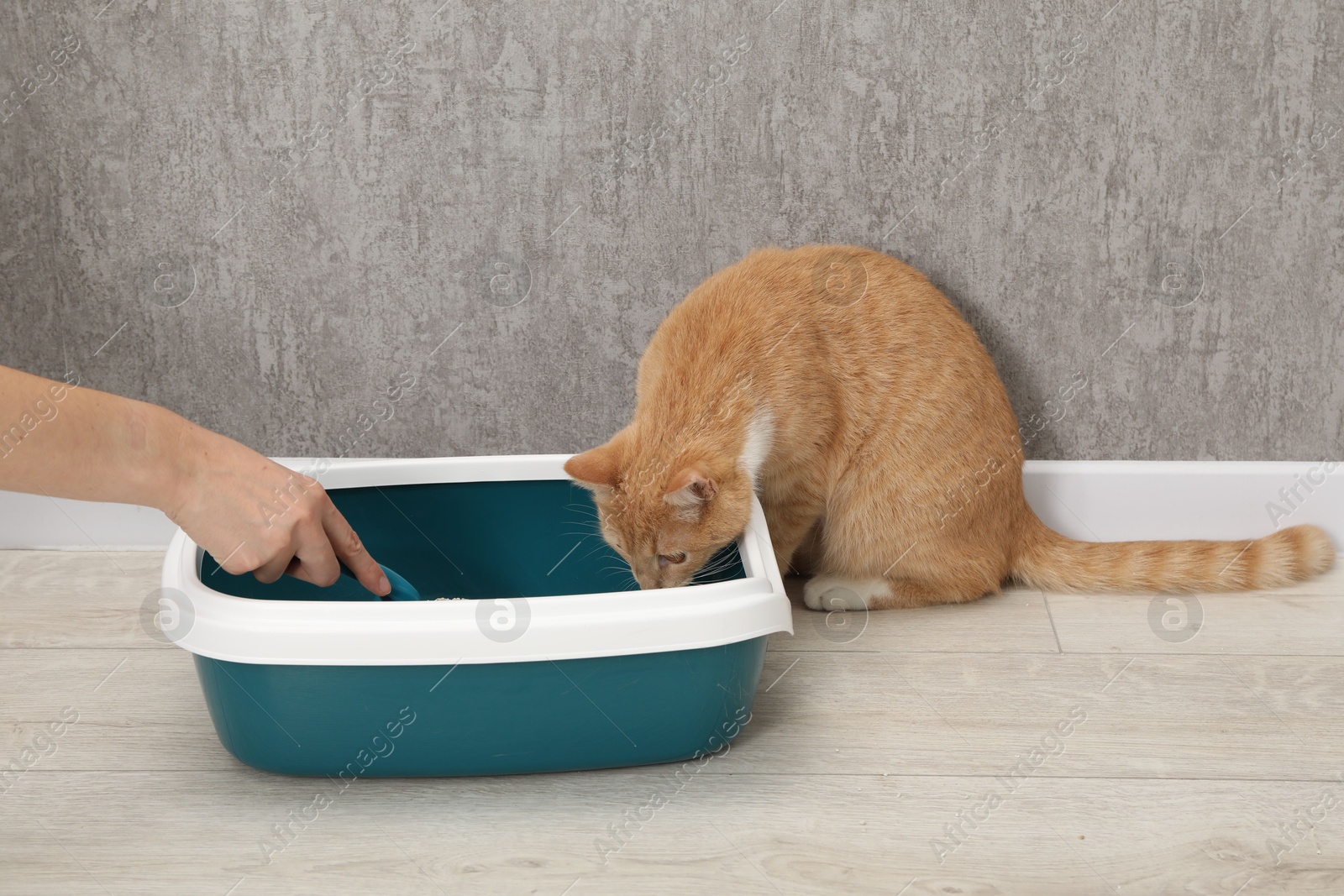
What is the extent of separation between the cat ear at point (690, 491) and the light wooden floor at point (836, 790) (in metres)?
0.29

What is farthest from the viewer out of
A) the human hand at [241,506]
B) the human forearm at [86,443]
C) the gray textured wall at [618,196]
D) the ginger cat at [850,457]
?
the gray textured wall at [618,196]

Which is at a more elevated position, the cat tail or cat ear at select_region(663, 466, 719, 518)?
cat ear at select_region(663, 466, 719, 518)

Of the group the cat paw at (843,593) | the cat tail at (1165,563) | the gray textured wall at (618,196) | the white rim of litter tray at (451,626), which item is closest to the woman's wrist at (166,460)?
the white rim of litter tray at (451,626)

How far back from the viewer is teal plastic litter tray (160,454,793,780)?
110 centimetres

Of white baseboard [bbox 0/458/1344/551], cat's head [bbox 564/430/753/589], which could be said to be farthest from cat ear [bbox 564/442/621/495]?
white baseboard [bbox 0/458/1344/551]

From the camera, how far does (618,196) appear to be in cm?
169

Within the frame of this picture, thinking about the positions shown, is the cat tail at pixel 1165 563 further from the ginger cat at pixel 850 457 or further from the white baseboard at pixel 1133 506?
the white baseboard at pixel 1133 506

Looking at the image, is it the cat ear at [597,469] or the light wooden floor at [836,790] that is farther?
the cat ear at [597,469]

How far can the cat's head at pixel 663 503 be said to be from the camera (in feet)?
4.48

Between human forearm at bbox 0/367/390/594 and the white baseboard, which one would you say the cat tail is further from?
human forearm at bbox 0/367/390/594

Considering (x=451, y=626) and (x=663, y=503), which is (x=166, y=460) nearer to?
(x=451, y=626)

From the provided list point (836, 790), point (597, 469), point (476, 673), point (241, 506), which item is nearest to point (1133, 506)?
point (836, 790)

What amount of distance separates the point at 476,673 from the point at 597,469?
0.34 metres

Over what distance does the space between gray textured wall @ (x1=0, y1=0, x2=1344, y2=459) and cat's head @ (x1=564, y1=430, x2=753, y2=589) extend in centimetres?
42
